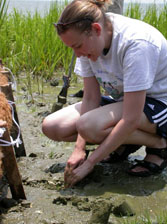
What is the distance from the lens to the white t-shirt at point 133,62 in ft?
6.93

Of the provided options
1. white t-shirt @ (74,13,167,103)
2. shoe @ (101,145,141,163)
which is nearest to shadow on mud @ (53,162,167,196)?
shoe @ (101,145,141,163)

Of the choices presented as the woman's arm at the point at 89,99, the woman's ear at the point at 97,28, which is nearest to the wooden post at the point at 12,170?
the woman's arm at the point at 89,99

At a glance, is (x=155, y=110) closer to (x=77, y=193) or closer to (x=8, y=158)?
(x=77, y=193)

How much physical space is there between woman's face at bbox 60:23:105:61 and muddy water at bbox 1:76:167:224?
78cm

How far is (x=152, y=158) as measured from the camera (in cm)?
253

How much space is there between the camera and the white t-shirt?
2.11 m

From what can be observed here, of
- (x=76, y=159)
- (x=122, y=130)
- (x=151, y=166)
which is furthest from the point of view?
(x=151, y=166)

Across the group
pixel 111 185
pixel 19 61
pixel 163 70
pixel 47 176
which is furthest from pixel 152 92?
pixel 19 61

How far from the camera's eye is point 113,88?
2.44 metres

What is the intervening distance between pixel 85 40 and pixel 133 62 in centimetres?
28

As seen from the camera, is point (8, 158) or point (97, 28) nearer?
point (8, 158)

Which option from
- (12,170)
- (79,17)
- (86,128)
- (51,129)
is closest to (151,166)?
(86,128)

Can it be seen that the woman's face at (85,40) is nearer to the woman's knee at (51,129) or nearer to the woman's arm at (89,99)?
the woman's arm at (89,99)

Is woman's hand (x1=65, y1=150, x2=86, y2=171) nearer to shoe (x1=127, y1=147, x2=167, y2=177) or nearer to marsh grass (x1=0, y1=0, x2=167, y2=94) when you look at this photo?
shoe (x1=127, y1=147, x2=167, y2=177)
